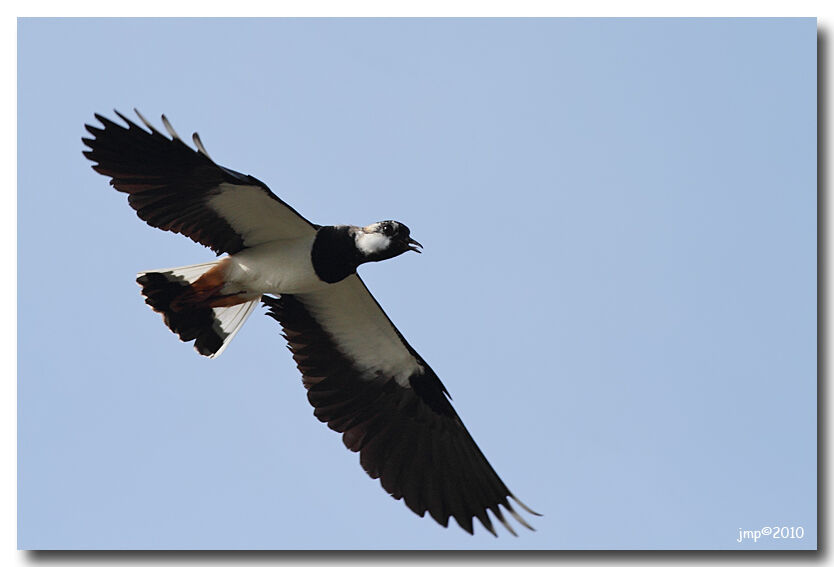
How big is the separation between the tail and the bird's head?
0.75 meters

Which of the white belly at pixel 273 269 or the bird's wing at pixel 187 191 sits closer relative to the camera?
the bird's wing at pixel 187 191

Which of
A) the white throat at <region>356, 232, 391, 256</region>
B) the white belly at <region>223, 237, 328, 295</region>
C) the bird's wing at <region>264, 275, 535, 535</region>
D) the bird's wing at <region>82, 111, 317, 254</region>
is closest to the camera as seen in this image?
the bird's wing at <region>82, 111, 317, 254</region>

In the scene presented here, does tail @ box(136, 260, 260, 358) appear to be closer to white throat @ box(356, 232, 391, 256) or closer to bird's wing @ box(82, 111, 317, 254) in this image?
bird's wing @ box(82, 111, 317, 254)

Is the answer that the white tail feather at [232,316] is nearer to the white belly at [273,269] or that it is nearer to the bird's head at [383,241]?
the white belly at [273,269]

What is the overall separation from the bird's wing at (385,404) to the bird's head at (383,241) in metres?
0.32

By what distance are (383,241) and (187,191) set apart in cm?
103

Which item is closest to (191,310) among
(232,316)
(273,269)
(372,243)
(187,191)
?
(232,316)

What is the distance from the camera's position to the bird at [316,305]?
20.3 ft

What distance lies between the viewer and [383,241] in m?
6.28

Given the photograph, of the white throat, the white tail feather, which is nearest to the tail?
the white tail feather

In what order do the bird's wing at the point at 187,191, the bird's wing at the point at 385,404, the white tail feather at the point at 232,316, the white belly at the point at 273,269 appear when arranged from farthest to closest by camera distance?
the white tail feather at the point at 232,316 → the bird's wing at the point at 385,404 → the white belly at the point at 273,269 → the bird's wing at the point at 187,191

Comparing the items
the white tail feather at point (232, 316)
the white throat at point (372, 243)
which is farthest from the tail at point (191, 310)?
the white throat at point (372, 243)

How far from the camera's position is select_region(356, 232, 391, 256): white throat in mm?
6277
